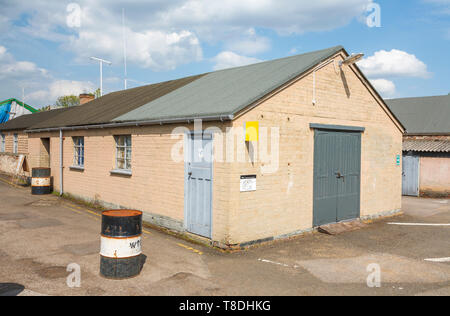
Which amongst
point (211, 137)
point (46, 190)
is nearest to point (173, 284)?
point (211, 137)

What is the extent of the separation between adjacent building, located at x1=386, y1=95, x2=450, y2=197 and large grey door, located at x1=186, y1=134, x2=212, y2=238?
14983mm

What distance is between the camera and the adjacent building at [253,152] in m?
8.56

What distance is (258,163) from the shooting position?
8.87 metres

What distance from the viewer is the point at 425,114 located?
2281cm

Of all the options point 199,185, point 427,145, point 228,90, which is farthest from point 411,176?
point 199,185

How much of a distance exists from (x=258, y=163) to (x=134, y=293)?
4.31m

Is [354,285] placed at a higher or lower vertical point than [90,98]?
lower

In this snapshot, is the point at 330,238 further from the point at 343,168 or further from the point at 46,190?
the point at 46,190

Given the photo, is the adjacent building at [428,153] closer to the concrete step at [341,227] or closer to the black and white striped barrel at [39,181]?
the concrete step at [341,227]

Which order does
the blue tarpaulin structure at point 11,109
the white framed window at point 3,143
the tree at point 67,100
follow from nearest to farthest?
the white framed window at point 3,143 < the blue tarpaulin structure at point 11,109 < the tree at point 67,100

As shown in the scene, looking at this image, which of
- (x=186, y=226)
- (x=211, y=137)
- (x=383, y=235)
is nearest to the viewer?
(x=211, y=137)

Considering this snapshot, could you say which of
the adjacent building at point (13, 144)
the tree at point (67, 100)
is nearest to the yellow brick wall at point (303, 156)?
the adjacent building at point (13, 144)

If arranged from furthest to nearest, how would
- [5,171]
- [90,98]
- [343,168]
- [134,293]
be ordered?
[5,171], [90,98], [343,168], [134,293]

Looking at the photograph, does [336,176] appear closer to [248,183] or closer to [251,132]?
[248,183]
